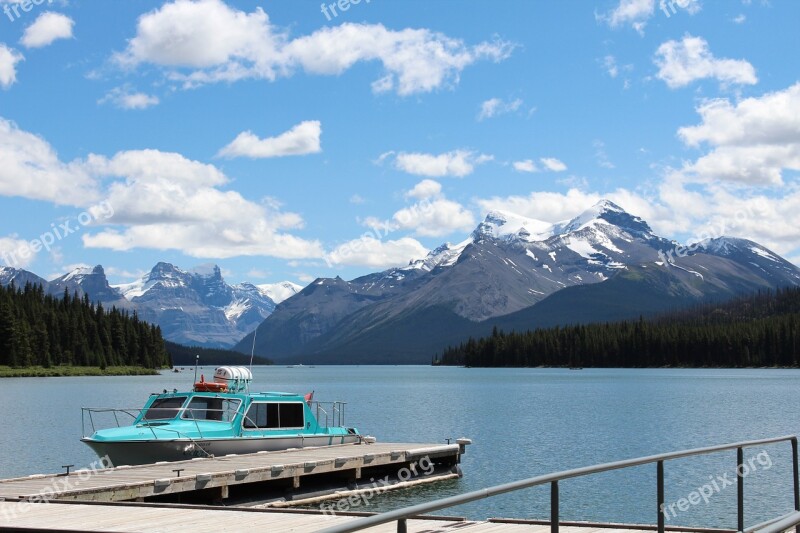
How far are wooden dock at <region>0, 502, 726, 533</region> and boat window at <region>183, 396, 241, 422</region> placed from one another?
1272cm

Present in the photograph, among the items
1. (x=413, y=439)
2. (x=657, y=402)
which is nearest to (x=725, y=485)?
(x=413, y=439)

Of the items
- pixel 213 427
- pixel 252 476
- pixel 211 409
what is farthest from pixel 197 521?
pixel 211 409

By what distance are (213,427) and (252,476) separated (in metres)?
6.54

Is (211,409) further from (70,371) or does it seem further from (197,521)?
(70,371)

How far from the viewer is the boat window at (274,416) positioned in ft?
116

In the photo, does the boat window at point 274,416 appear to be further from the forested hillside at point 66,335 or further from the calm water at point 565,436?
the forested hillside at point 66,335

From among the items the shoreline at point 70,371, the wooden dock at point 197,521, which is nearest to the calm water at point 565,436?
the wooden dock at point 197,521

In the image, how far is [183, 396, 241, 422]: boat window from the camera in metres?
34.3

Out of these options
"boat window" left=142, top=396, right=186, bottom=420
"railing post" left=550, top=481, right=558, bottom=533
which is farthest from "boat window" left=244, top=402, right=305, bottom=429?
"railing post" left=550, top=481, right=558, bottom=533

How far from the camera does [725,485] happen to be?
35031 mm

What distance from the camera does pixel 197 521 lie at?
19.1m

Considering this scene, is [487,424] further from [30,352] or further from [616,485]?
[30,352]

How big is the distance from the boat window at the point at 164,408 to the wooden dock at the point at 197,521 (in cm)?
1259

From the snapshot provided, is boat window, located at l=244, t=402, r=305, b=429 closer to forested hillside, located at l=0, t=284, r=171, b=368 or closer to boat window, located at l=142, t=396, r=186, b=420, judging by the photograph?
boat window, located at l=142, t=396, r=186, b=420
